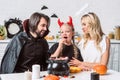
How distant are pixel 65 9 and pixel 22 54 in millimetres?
1813

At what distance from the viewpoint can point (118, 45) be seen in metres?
4.66

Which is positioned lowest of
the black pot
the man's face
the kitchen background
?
the black pot

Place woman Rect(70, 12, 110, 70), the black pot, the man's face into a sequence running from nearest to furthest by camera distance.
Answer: the black pot → the man's face → woman Rect(70, 12, 110, 70)

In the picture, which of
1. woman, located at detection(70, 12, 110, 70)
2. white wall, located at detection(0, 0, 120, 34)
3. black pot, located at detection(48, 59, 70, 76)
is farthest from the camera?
white wall, located at detection(0, 0, 120, 34)

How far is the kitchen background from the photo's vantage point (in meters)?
4.43

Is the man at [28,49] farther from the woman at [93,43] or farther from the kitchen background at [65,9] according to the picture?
the kitchen background at [65,9]

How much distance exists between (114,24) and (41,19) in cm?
212

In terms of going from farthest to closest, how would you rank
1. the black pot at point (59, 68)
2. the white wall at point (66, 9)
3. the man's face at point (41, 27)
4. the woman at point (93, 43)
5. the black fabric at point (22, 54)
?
the white wall at point (66, 9) → the woman at point (93, 43) → the man's face at point (41, 27) → the black fabric at point (22, 54) → the black pot at point (59, 68)

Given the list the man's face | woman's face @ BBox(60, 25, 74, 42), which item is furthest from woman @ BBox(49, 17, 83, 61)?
the man's face

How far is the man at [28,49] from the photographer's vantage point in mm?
2965

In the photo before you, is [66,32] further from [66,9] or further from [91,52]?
[66,9]

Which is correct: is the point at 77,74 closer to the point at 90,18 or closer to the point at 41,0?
the point at 90,18

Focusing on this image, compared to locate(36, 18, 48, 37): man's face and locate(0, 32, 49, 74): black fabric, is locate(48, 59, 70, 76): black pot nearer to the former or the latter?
locate(0, 32, 49, 74): black fabric

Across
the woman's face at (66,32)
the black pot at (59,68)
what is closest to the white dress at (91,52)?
the woman's face at (66,32)
